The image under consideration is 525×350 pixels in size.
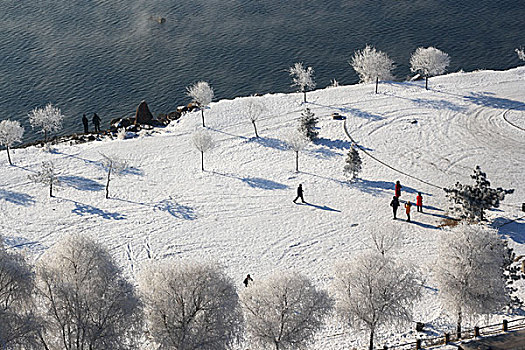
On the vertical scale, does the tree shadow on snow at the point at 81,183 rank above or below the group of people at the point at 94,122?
below

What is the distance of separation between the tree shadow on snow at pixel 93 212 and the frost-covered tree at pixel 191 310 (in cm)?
1651

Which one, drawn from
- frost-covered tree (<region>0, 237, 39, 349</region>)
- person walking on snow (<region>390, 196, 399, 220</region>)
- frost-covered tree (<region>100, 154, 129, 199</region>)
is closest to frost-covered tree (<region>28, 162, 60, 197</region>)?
frost-covered tree (<region>100, 154, 129, 199</region>)

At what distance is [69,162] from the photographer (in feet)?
172

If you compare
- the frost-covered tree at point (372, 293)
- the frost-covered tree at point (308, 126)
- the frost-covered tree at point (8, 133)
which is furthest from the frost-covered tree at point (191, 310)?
A: the frost-covered tree at point (8, 133)

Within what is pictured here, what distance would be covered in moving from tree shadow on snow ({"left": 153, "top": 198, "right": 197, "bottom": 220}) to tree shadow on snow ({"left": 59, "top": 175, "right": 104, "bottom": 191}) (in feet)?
17.2

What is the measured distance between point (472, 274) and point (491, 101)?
2959 centimetres

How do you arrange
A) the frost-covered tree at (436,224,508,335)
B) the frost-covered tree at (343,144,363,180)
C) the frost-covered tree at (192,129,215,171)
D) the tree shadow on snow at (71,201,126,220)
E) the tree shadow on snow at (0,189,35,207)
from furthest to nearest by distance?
the frost-covered tree at (192,129,215,171), the tree shadow on snow at (0,189,35,207), the frost-covered tree at (343,144,363,180), the tree shadow on snow at (71,201,126,220), the frost-covered tree at (436,224,508,335)

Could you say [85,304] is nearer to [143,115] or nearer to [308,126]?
[308,126]

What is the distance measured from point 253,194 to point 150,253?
8.82m

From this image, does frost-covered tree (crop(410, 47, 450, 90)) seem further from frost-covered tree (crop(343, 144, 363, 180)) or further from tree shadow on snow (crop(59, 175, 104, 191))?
tree shadow on snow (crop(59, 175, 104, 191))

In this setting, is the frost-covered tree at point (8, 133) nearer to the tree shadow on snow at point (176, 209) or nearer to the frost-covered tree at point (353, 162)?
the tree shadow on snow at point (176, 209)

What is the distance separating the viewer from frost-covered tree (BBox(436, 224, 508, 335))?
30.5 metres

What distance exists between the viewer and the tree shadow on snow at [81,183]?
159 ft

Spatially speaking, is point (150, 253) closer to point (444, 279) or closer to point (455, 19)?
point (444, 279)
